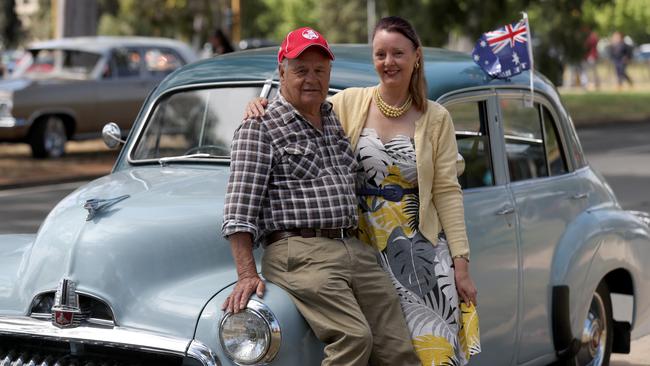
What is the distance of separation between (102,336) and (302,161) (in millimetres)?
897

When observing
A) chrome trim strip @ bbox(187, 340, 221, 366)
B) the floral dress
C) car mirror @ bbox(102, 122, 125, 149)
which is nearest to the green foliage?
car mirror @ bbox(102, 122, 125, 149)

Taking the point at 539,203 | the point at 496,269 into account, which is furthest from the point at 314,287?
the point at 539,203

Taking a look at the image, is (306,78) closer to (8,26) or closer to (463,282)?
(463,282)

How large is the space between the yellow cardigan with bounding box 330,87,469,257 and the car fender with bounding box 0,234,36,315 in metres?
1.36

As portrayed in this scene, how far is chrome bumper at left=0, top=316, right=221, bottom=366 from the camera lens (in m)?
4.07

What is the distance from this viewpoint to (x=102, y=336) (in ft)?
Result: 13.8

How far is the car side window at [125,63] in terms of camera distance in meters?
20.3

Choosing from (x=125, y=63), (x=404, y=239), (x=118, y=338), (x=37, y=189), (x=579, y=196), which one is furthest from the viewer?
(x=125, y=63)

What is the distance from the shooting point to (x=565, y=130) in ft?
20.7

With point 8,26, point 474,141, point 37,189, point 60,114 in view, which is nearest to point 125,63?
point 60,114

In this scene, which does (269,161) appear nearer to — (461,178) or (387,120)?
(387,120)

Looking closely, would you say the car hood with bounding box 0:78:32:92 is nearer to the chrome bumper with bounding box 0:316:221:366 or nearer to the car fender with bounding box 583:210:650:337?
the car fender with bounding box 583:210:650:337

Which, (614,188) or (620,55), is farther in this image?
(620,55)

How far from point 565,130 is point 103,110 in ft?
47.8
